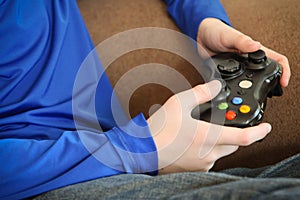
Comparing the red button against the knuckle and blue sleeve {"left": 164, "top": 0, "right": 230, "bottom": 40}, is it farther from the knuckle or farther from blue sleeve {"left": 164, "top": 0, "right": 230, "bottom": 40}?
blue sleeve {"left": 164, "top": 0, "right": 230, "bottom": 40}

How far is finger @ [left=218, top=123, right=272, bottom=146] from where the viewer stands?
0.46 meters

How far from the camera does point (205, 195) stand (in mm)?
360

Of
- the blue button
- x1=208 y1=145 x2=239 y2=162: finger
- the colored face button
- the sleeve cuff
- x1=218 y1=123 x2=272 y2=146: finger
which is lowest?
x1=208 y1=145 x2=239 y2=162: finger

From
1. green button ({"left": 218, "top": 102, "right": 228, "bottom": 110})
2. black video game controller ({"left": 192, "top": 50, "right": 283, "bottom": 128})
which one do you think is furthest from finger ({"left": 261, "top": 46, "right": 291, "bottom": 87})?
green button ({"left": 218, "top": 102, "right": 228, "bottom": 110})

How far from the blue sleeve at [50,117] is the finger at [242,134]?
3.6 inches

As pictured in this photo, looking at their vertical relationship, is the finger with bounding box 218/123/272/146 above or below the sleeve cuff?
above

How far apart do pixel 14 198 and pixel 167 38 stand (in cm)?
38

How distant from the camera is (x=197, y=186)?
408 millimetres

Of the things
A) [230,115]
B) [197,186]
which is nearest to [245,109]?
[230,115]

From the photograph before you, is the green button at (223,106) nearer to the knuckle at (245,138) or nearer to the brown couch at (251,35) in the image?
the knuckle at (245,138)

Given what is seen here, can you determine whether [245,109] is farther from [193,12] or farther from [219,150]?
[193,12]

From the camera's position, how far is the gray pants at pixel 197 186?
34cm

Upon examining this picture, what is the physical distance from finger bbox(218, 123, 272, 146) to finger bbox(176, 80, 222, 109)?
0.05 meters

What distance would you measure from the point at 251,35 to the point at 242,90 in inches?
8.1
